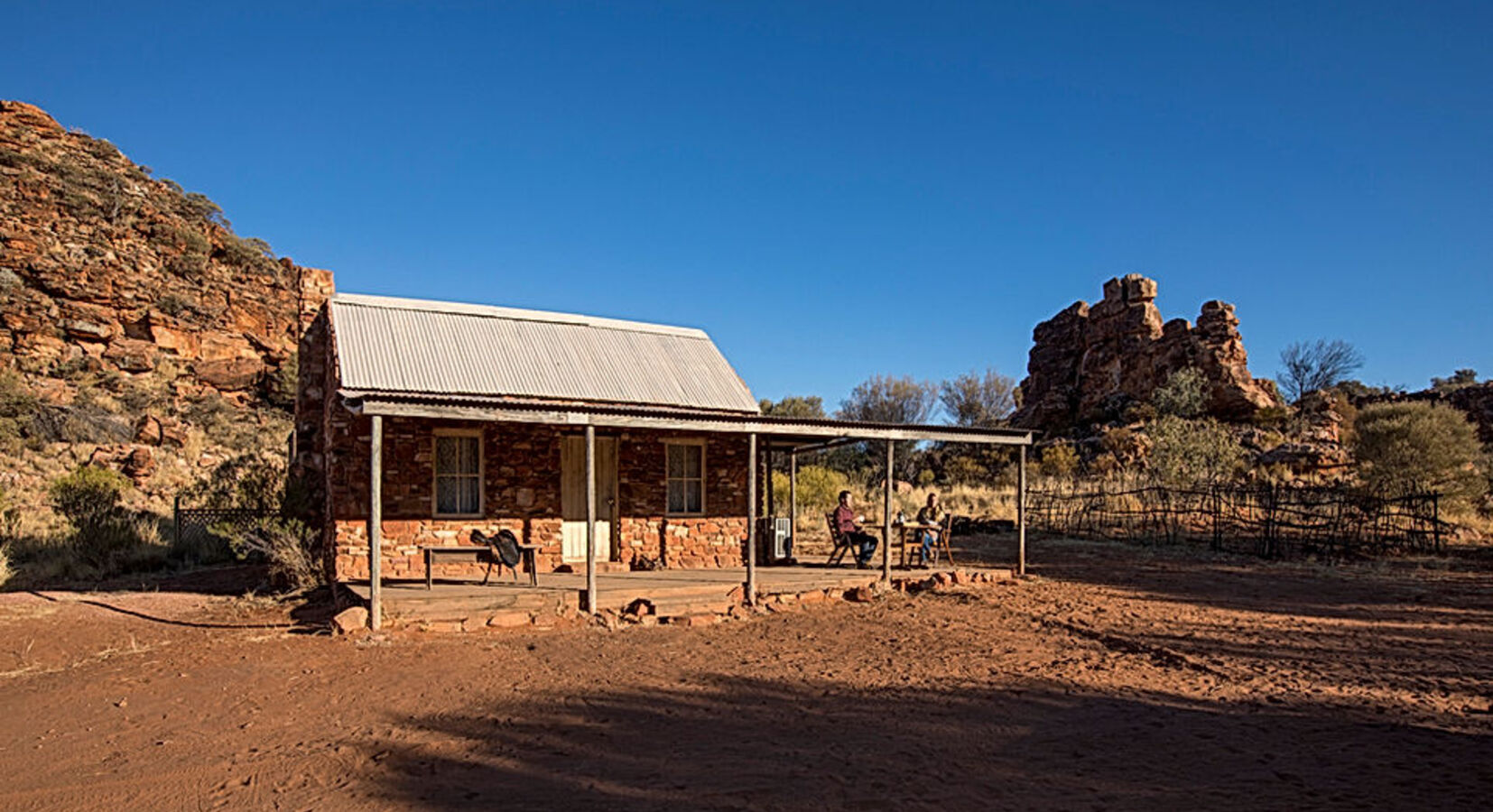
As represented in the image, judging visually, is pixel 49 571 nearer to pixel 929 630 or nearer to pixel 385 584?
pixel 385 584

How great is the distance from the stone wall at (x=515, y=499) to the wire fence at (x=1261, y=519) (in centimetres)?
1082

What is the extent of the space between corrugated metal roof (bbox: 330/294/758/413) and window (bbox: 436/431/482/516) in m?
0.67

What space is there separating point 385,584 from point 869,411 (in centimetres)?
3376

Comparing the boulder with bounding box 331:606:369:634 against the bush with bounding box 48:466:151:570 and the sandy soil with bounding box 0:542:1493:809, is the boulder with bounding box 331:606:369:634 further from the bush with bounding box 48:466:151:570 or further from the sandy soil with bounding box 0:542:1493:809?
the bush with bounding box 48:466:151:570

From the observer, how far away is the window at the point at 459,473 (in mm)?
12172

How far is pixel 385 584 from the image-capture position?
11086mm

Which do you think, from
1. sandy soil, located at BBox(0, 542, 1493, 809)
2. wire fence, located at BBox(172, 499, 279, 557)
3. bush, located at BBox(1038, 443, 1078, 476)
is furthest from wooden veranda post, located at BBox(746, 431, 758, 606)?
bush, located at BBox(1038, 443, 1078, 476)

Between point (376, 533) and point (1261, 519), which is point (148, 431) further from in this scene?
point (1261, 519)

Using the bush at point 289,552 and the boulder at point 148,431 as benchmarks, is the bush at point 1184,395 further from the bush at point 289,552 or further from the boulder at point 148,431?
the boulder at point 148,431

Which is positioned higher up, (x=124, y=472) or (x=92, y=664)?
(x=124, y=472)

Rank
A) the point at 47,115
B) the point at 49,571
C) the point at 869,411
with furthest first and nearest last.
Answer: the point at 869,411 < the point at 47,115 < the point at 49,571

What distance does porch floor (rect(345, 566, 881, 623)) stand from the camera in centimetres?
1002

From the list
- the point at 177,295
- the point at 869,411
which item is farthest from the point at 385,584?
the point at 869,411

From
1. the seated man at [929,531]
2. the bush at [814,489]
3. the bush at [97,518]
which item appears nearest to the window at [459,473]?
the seated man at [929,531]
